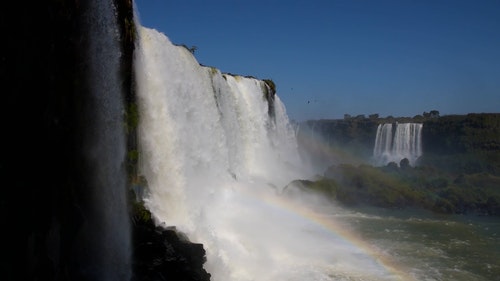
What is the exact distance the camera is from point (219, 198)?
50.8 ft

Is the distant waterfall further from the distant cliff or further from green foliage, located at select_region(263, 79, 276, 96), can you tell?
green foliage, located at select_region(263, 79, 276, 96)

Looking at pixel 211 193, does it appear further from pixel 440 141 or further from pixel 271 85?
pixel 440 141

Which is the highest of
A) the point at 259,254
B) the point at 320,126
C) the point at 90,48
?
the point at 320,126

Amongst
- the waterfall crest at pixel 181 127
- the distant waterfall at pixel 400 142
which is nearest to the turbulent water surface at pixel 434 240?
the waterfall crest at pixel 181 127

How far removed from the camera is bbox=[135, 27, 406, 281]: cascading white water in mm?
11125

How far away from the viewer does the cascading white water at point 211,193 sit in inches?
438

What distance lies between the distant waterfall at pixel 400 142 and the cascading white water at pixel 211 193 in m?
22.1

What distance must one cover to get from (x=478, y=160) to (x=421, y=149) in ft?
15.2

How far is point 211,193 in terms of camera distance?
1474 cm

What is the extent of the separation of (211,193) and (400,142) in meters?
28.4

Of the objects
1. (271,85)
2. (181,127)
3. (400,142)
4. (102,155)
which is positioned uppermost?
(400,142)

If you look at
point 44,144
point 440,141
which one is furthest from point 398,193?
point 44,144

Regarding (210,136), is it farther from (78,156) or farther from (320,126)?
(320,126)

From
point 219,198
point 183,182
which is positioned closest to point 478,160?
point 219,198
